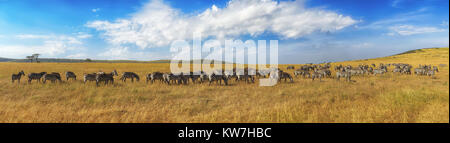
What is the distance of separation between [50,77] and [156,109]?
1484 centimetres

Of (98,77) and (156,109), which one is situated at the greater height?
(98,77)

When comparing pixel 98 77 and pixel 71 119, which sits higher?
pixel 98 77

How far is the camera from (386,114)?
742cm

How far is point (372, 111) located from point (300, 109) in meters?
2.67

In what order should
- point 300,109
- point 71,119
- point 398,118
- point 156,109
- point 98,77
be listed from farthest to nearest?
point 98,77 < point 156,109 < point 300,109 < point 71,119 < point 398,118
